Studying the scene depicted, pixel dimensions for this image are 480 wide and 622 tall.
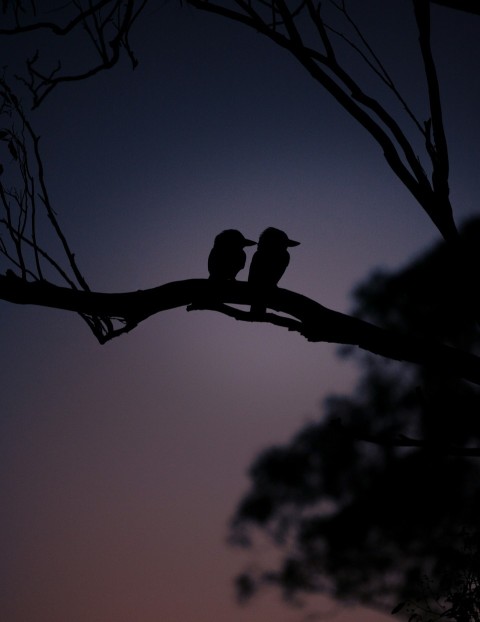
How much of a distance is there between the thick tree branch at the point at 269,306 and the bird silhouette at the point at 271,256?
5.93 ft

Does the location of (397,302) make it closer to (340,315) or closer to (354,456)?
(354,456)

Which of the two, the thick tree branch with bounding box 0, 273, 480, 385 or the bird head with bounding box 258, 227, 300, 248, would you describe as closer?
the thick tree branch with bounding box 0, 273, 480, 385

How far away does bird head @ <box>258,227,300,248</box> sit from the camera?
5.75 m

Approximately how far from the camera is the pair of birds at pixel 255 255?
17.6 ft

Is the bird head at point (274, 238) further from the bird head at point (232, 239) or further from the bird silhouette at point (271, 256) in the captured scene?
the bird head at point (232, 239)

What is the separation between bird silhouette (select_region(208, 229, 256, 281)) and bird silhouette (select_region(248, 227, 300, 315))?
51 cm

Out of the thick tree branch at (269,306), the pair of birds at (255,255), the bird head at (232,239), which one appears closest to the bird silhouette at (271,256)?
the pair of birds at (255,255)

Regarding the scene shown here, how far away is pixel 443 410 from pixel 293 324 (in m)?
5.03

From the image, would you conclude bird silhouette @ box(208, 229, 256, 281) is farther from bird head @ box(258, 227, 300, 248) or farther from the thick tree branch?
the thick tree branch

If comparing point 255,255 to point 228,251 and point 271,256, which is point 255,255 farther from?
point 228,251

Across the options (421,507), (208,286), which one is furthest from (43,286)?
(421,507)

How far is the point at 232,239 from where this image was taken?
6336 millimetres

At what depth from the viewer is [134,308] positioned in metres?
2.95

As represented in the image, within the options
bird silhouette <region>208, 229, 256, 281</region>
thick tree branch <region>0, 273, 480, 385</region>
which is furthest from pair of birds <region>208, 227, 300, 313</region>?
thick tree branch <region>0, 273, 480, 385</region>
